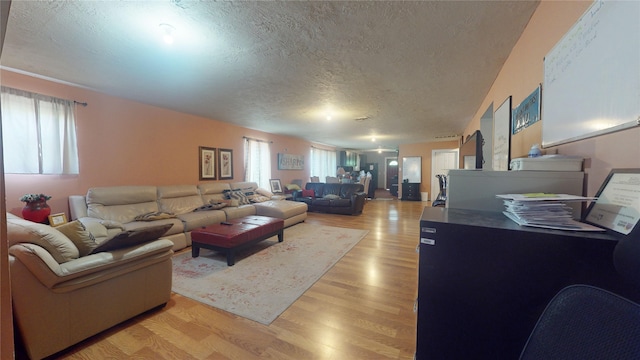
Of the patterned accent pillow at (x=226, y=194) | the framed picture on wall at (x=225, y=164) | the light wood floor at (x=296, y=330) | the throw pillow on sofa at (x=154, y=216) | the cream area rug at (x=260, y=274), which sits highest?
the framed picture on wall at (x=225, y=164)

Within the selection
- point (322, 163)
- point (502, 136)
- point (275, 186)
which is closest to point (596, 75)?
point (502, 136)

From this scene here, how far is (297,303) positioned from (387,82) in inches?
106

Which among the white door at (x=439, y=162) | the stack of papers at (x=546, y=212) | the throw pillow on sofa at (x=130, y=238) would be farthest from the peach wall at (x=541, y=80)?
the white door at (x=439, y=162)

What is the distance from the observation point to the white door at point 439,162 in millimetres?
8094

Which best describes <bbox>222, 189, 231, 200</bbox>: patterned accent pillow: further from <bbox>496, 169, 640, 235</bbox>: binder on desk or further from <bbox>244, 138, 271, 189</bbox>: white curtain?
<bbox>496, 169, 640, 235</bbox>: binder on desk

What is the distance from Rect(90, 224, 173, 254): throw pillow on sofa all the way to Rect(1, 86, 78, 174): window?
2.18 metres

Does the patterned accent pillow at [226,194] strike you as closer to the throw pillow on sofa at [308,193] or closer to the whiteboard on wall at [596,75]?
the throw pillow on sofa at [308,193]

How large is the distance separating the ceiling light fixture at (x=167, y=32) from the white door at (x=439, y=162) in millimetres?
8209

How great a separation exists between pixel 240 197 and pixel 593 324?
513 centimetres

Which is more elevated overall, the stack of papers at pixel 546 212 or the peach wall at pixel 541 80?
the peach wall at pixel 541 80

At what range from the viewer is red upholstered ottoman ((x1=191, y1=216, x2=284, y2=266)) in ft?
9.62

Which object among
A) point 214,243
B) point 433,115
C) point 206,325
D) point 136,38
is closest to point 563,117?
point 206,325

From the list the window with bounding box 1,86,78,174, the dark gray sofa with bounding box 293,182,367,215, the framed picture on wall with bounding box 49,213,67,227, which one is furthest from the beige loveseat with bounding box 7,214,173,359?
the dark gray sofa with bounding box 293,182,367,215

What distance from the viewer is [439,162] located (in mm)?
8250
